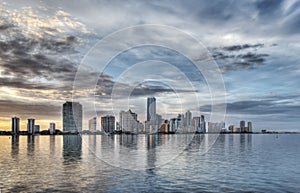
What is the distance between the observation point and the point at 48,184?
55.9m

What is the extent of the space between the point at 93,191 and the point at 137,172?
2078 cm

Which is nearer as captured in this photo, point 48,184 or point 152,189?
point 152,189

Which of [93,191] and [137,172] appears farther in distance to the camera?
[137,172]

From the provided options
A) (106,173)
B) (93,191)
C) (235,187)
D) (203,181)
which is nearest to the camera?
(93,191)

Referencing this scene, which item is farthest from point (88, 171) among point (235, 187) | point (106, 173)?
point (235, 187)

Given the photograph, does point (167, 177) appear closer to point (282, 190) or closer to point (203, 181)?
point (203, 181)

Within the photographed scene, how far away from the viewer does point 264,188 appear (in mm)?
54406

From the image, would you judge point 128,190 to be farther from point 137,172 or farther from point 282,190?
point 282,190

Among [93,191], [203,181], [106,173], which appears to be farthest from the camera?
[106,173]

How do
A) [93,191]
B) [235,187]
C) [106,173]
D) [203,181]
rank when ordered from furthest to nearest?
[106,173], [203,181], [235,187], [93,191]

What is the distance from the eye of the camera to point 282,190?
174ft

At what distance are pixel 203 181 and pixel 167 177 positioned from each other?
8038 mm

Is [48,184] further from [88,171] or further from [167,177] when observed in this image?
[167,177]

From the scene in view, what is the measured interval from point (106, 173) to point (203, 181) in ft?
73.9
